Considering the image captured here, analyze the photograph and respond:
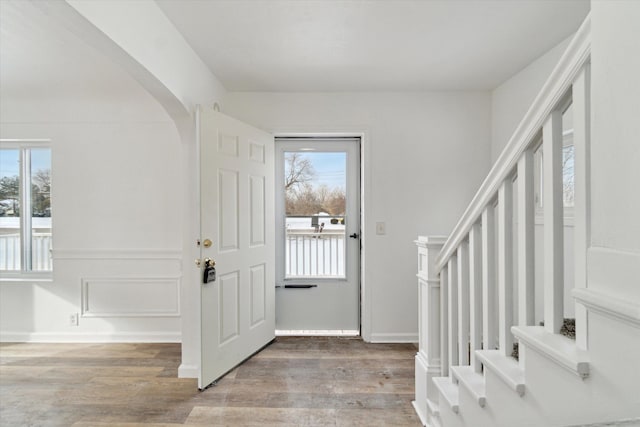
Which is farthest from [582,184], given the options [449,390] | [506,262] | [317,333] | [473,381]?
[317,333]

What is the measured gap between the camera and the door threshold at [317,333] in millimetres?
3385

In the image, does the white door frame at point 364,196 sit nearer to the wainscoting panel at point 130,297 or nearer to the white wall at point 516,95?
the white wall at point 516,95

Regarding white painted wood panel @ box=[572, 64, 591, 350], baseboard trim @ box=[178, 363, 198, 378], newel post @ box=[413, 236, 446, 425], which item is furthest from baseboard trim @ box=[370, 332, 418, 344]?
white painted wood panel @ box=[572, 64, 591, 350]

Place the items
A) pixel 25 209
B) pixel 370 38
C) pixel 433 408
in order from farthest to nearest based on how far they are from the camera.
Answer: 1. pixel 25 209
2. pixel 370 38
3. pixel 433 408

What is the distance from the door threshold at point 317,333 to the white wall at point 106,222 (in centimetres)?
106

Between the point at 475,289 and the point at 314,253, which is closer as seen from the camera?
the point at 475,289

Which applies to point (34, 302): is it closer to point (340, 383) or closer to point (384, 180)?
point (340, 383)

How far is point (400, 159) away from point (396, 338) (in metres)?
1.75

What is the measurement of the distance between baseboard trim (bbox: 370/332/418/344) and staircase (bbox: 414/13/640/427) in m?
1.61

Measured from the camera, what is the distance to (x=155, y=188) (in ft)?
10.6

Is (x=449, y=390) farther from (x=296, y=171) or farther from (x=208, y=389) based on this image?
(x=296, y=171)

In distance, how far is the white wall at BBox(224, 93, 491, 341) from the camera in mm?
3240

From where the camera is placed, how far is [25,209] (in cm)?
338

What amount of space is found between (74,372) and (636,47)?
3589mm
